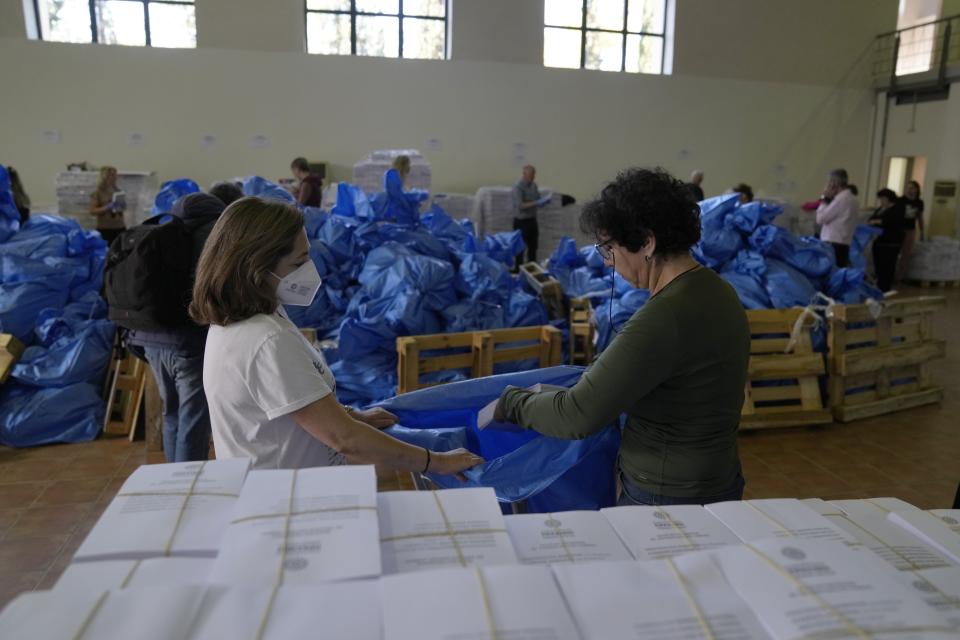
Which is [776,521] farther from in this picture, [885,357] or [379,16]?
[379,16]

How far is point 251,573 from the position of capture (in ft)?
2.66

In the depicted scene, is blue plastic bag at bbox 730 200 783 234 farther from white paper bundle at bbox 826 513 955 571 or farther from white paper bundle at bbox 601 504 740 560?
white paper bundle at bbox 601 504 740 560

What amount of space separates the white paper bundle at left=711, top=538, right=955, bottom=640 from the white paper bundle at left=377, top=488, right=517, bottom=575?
298 millimetres

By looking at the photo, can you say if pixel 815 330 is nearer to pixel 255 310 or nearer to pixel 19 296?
pixel 255 310

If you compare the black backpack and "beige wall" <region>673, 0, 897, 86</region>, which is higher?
"beige wall" <region>673, 0, 897, 86</region>

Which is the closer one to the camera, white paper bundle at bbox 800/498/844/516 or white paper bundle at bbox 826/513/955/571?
white paper bundle at bbox 826/513/955/571

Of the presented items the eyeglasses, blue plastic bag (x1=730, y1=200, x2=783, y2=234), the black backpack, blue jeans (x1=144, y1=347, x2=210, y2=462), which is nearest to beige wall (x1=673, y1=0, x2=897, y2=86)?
blue plastic bag (x1=730, y1=200, x2=783, y2=234)

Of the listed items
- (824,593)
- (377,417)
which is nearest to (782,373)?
(377,417)

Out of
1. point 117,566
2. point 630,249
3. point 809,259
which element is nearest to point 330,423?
point 117,566

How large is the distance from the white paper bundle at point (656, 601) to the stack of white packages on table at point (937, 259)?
1161cm

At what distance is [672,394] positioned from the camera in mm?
1550

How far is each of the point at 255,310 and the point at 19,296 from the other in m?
3.80

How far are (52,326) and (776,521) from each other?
4.66 metres

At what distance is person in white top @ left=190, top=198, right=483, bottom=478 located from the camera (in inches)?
57.3
